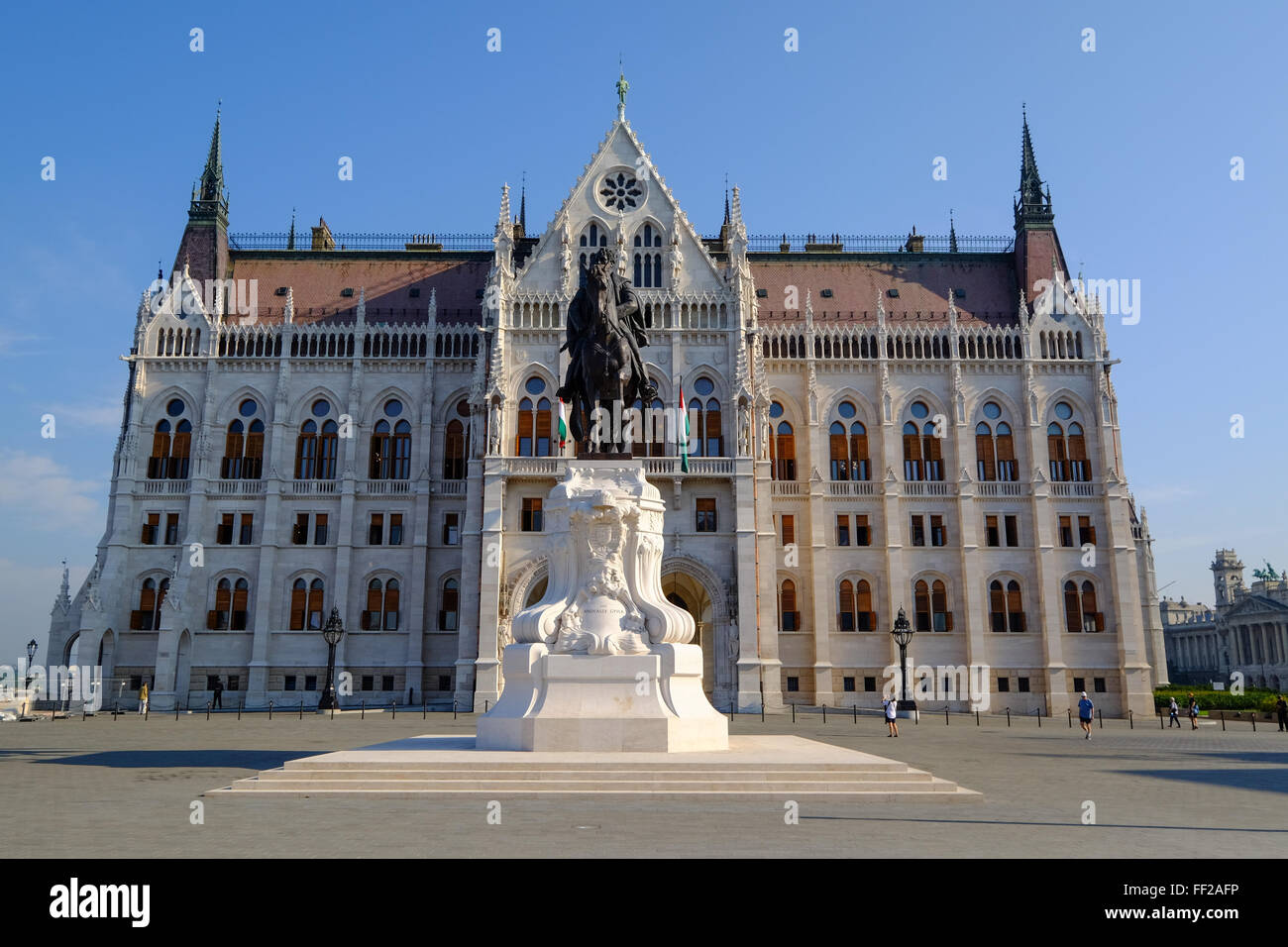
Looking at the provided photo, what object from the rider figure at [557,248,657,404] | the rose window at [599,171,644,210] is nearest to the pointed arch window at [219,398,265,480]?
the rose window at [599,171,644,210]

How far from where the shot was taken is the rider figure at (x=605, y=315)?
19781mm

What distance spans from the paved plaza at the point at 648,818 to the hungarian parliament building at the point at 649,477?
2571cm

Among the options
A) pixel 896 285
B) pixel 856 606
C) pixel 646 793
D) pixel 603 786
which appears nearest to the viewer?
pixel 646 793

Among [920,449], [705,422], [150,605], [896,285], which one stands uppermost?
[896,285]

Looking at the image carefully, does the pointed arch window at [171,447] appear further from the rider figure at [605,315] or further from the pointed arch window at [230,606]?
the rider figure at [605,315]

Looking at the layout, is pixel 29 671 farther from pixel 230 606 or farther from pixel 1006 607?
pixel 1006 607

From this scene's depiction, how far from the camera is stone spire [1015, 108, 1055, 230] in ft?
189

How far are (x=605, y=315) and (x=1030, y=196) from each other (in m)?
48.2

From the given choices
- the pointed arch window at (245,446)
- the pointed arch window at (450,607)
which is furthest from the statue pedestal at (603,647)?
the pointed arch window at (245,446)

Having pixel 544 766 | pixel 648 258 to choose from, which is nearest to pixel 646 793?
pixel 544 766

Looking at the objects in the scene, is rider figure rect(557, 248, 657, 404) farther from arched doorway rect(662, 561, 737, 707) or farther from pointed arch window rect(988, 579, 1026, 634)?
pointed arch window rect(988, 579, 1026, 634)

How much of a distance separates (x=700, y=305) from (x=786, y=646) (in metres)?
18.6

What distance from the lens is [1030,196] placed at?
58500 mm
